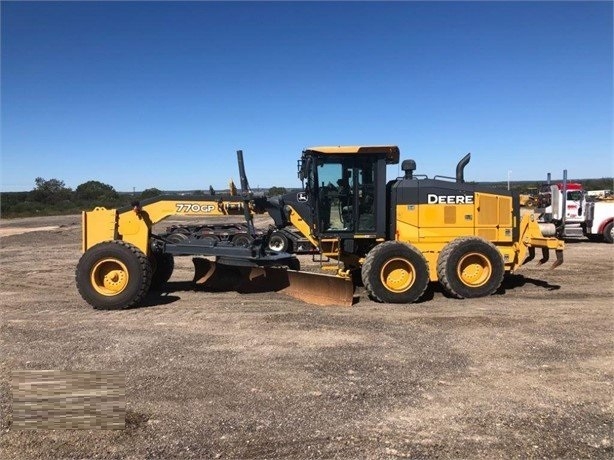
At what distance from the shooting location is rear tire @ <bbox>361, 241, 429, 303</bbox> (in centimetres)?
855

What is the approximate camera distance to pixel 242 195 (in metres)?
9.15

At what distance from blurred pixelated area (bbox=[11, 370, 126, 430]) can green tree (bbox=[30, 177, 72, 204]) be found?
220ft

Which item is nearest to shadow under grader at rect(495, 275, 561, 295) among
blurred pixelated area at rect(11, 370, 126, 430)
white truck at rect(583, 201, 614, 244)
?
blurred pixelated area at rect(11, 370, 126, 430)

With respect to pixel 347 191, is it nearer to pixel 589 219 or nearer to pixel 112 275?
pixel 112 275

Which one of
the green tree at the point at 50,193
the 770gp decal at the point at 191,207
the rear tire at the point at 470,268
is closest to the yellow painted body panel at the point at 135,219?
the 770gp decal at the point at 191,207

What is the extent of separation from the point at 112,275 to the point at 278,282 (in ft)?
9.63

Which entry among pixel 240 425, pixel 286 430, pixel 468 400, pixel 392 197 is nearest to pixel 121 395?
pixel 240 425

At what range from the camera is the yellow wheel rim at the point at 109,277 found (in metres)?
8.27

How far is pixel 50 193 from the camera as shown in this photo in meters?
66.9

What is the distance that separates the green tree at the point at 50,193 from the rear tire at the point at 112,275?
2496 inches

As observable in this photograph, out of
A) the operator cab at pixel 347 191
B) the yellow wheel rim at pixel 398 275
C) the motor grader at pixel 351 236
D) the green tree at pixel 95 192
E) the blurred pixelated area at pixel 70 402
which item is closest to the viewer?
the blurred pixelated area at pixel 70 402

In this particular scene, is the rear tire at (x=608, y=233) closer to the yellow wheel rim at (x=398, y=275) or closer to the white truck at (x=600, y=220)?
the white truck at (x=600, y=220)

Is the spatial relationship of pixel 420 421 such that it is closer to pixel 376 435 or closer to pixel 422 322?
pixel 376 435

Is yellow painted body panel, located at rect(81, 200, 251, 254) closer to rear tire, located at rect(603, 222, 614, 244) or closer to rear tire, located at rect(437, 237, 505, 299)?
rear tire, located at rect(437, 237, 505, 299)
